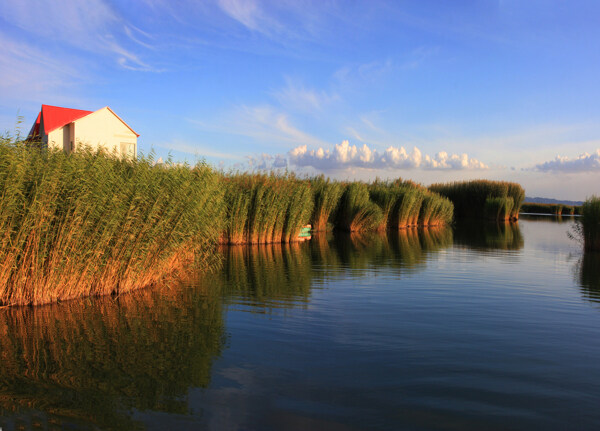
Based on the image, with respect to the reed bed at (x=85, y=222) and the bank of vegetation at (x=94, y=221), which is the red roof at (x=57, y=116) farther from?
the reed bed at (x=85, y=222)

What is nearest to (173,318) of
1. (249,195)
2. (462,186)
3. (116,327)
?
(116,327)

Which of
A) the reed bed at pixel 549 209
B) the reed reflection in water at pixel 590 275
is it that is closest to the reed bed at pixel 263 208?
the reed reflection in water at pixel 590 275

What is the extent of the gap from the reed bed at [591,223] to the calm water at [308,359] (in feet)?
27.8

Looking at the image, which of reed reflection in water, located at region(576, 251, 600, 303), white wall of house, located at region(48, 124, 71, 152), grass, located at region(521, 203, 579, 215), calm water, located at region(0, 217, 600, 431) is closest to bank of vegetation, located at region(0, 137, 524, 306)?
calm water, located at region(0, 217, 600, 431)

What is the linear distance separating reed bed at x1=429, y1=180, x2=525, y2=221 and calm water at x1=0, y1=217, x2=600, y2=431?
34.0 metres

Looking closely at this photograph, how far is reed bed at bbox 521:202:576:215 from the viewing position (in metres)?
58.4

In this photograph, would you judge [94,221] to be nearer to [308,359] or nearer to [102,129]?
[308,359]

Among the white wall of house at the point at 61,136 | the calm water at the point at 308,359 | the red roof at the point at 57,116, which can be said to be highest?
the red roof at the point at 57,116

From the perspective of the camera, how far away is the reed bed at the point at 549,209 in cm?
5838

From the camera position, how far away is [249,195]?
16.5 meters

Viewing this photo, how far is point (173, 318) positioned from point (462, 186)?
43.4 m

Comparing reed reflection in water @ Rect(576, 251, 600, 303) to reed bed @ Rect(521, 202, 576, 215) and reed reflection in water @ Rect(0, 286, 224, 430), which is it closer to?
reed reflection in water @ Rect(0, 286, 224, 430)

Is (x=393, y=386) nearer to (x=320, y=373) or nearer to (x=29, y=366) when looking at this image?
(x=320, y=373)

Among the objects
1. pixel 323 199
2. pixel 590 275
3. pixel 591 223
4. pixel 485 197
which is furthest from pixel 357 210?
pixel 485 197
